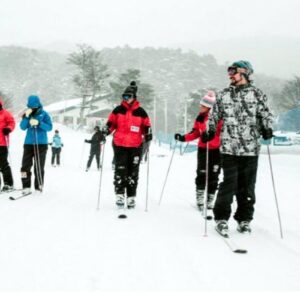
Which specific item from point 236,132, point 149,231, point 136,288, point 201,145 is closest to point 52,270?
point 136,288

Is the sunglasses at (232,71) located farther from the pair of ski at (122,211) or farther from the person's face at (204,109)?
the pair of ski at (122,211)

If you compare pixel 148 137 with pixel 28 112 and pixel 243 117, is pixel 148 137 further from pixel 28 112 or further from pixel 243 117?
pixel 28 112

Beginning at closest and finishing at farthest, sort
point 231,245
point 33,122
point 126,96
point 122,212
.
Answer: point 231,245 → point 122,212 → point 126,96 → point 33,122

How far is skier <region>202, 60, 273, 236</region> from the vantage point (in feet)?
15.3

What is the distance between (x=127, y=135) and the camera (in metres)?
6.11

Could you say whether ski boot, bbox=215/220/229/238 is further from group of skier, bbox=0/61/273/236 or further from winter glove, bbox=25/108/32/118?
winter glove, bbox=25/108/32/118

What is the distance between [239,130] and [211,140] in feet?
1.36

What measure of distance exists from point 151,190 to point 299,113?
10.5 metres

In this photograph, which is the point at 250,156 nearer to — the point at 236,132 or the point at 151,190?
the point at 236,132

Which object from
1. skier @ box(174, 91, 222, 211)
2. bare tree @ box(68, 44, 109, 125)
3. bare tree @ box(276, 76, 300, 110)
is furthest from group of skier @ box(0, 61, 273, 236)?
bare tree @ box(276, 76, 300, 110)

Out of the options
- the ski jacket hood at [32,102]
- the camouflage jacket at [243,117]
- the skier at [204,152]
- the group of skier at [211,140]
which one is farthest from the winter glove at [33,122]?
the camouflage jacket at [243,117]

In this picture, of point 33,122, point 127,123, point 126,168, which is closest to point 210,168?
point 126,168

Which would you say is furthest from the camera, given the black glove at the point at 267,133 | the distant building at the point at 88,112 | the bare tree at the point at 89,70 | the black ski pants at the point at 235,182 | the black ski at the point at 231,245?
the distant building at the point at 88,112

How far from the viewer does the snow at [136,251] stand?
123 inches
